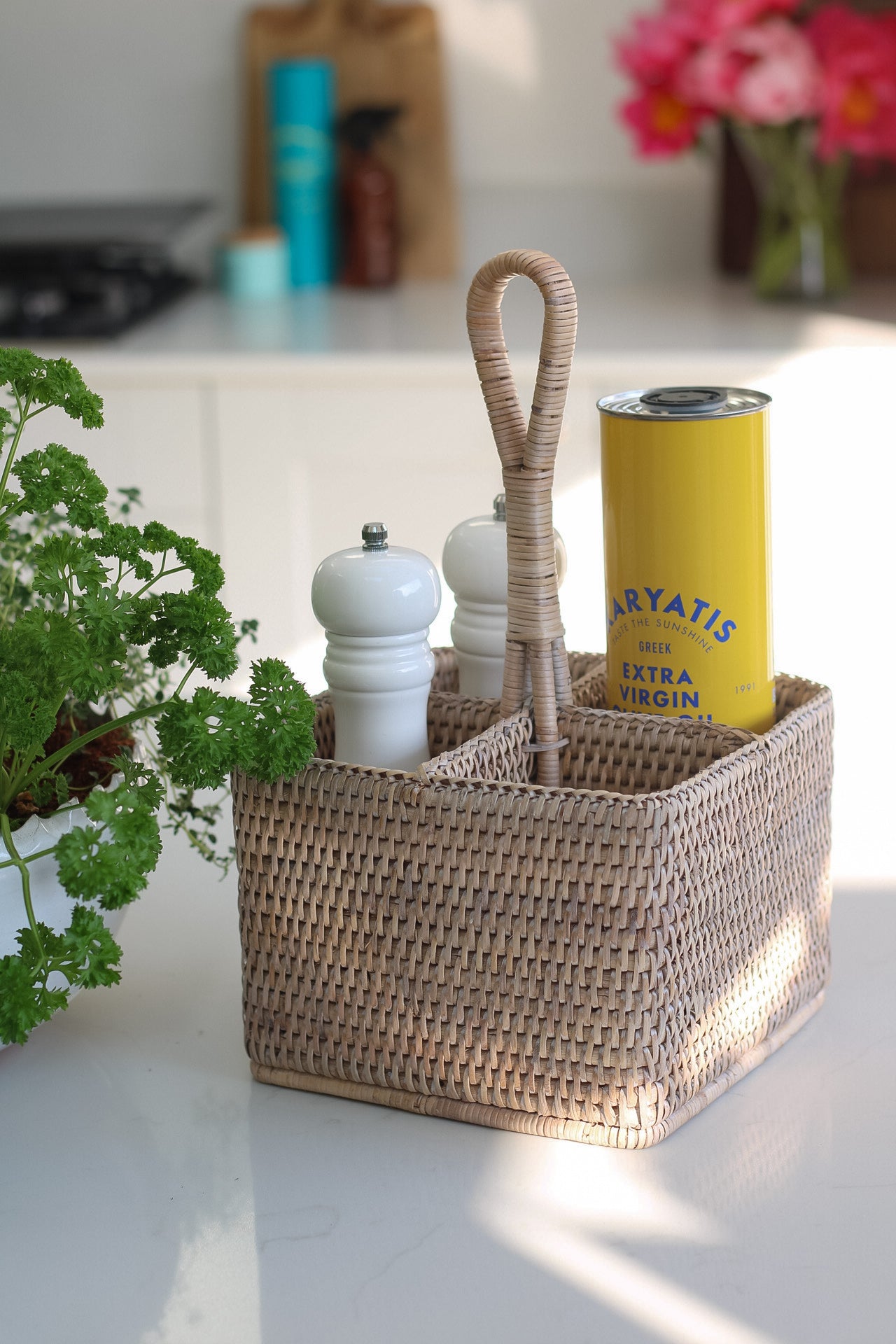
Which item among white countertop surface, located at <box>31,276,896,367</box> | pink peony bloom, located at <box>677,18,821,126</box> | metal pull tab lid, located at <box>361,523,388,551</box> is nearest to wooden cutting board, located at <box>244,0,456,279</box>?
white countertop surface, located at <box>31,276,896,367</box>

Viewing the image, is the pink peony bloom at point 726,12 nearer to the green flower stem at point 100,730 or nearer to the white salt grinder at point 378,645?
the white salt grinder at point 378,645

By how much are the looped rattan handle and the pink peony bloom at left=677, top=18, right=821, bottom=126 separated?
74.5 inches

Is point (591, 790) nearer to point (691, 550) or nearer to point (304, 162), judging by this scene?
point (691, 550)

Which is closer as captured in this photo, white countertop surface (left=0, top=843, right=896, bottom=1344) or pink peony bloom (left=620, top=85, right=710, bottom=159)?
white countertop surface (left=0, top=843, right=896, bottom=1344)

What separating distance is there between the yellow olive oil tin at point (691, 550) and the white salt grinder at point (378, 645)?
Result: 0.34 feet

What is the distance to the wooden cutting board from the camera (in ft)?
9.10

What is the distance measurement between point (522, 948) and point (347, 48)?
245cm

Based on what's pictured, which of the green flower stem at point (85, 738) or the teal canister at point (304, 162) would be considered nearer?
the green flower stem at point (85, 738)

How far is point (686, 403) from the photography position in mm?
760

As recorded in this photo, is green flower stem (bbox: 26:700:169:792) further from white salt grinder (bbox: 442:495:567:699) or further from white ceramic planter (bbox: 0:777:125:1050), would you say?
white salt grinder (bbox: 442:495:567:699)

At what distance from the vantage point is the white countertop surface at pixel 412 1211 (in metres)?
0.57

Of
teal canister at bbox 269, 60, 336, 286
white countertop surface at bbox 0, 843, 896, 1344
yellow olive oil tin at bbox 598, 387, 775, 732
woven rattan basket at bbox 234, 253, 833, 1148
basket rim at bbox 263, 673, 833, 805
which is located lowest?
white countertop surface at bbox 0, 843, 896, 1344

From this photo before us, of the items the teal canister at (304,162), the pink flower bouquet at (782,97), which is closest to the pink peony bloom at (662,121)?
the pink flower bouquet at (782,97)

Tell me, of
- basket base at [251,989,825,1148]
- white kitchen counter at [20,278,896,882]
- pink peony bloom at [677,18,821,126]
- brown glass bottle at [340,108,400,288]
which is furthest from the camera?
brown glass bottle at [340,108,400,288]
